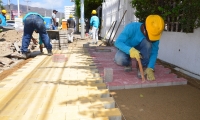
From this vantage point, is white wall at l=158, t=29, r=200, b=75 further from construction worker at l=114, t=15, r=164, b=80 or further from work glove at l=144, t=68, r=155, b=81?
work glove at l=144, t=68, r=155, b=81

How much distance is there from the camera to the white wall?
3943 mm

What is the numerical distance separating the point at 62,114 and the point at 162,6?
3767mm

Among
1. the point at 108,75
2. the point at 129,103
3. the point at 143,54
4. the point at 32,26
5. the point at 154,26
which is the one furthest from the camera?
the point at 32,26

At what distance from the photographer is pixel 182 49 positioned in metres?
4.43

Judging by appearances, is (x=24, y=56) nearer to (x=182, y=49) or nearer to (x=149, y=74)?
(x=149, y=74)

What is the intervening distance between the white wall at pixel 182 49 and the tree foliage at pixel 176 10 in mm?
243

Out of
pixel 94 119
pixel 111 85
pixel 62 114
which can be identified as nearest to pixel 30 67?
pixel 111 85

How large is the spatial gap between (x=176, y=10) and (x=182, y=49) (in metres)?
1.01

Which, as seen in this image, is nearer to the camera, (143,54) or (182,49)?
(143,54)

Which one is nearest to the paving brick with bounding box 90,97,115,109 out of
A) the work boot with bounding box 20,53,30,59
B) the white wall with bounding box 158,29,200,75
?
A: the white wall with bounding box 158,29,200,75

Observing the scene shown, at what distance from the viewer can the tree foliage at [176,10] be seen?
3.66m

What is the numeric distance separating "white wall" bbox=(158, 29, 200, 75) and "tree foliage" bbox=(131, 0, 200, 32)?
243 mm

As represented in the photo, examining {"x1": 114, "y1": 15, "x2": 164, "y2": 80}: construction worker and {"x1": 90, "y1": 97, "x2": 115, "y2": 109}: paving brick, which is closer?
{"x1": 90, "y1": 97, "x2": 115, "y2": 109}: paving brick

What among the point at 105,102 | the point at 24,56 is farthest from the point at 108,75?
the point at 24,56
